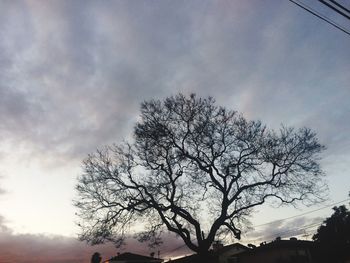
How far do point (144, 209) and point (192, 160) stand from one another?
16.8 feet

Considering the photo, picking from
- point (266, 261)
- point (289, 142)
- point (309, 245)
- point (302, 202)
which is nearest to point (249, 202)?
point (302, 202)

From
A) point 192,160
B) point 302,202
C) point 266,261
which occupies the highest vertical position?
point 192,160

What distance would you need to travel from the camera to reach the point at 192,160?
2548 cm

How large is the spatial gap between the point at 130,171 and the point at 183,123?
5401 mm

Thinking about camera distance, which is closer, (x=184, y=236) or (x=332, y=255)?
(x=184, y=236)

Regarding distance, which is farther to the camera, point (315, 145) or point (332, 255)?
point (332, 255)

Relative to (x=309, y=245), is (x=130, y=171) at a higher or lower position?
higher

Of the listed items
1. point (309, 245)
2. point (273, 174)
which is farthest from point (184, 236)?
point (309, 245)

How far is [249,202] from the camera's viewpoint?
2544cm

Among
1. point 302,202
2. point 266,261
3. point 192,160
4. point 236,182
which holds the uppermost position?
point 192,160

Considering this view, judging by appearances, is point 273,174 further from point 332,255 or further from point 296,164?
point 332,255

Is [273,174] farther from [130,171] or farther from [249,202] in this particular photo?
[130,171]

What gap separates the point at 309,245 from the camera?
119ft

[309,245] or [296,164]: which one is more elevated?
[296,164]
